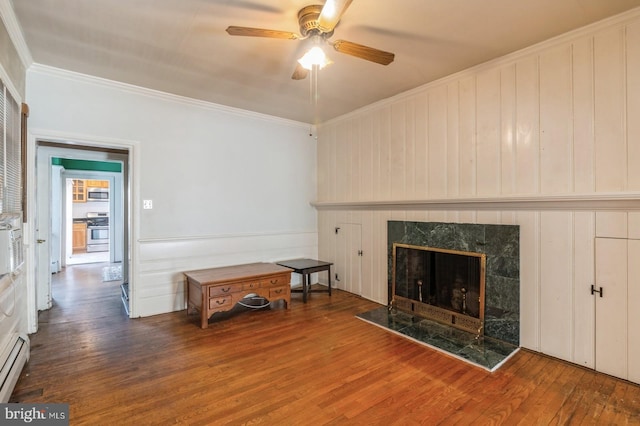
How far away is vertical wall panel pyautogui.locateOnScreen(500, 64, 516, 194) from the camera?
2.85 meters

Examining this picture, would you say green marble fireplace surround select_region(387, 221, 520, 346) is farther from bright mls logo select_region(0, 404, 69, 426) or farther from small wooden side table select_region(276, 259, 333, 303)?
bright mls logo select_region(0, 404, 69, 426)

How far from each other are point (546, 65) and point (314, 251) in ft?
12.3

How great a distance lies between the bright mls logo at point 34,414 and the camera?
1714 millimetres

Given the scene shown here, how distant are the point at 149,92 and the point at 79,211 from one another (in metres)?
7.63

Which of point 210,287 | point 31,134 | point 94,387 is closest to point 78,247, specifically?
point 31,134

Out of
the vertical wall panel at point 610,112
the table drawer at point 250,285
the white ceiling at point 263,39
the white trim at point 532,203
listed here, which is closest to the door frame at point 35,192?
the white ceiling at point 263,39

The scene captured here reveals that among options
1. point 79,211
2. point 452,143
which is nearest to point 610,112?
point 452,143

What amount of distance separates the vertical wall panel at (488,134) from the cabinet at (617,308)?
956 mm

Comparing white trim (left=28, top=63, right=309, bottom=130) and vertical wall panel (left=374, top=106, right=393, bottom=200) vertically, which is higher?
white trim (left=28, top=63, right=309, bottom=130)

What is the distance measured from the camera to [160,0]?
6.85 ft

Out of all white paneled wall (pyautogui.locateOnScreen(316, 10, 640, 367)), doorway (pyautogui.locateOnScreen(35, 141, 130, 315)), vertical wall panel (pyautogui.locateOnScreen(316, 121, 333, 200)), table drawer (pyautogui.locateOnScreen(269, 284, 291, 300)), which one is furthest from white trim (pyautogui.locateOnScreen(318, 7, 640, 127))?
doorway (pyautogui.locateOnScreen(35, 141, 130, 315))

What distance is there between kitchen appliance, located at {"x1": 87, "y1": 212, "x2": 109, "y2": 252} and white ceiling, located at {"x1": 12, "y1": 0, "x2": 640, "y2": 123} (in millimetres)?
7588

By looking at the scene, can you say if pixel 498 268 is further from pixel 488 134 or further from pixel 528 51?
pixel 528 51

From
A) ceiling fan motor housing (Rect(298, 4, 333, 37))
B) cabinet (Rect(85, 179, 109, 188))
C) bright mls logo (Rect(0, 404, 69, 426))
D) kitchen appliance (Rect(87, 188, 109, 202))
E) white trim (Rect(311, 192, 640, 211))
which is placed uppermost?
ceiling fan motor housing (Rect(298, 4, 333, 37))
